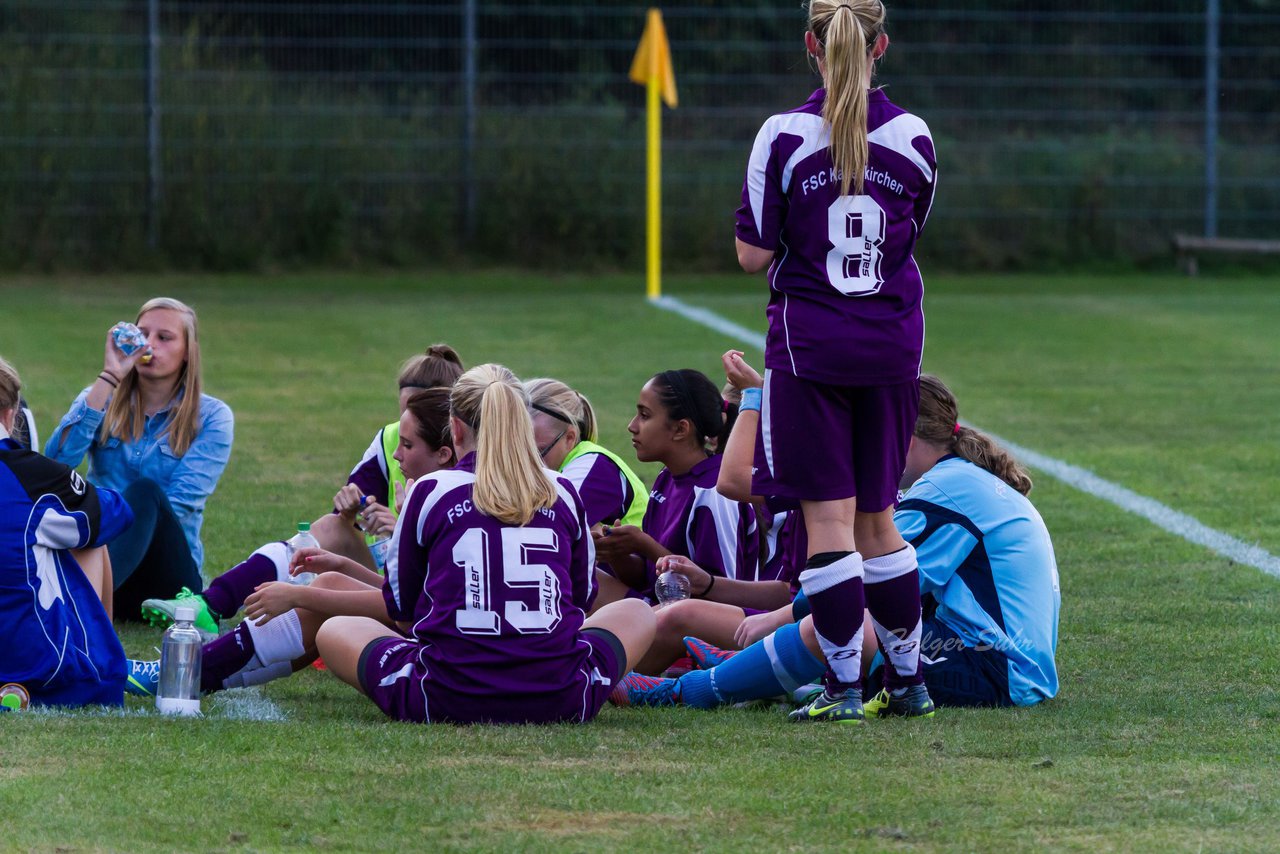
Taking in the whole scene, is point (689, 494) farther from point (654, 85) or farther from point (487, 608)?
point (654, 85)

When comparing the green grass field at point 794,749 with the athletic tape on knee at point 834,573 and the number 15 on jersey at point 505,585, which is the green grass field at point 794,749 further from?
the athletic tape on knee at point 834,573

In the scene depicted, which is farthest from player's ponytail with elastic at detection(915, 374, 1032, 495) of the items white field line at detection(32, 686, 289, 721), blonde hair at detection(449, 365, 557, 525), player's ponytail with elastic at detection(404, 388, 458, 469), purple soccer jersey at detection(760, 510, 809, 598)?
white field line at detection(32, 686, 289, 721)

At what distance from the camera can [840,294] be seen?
4.39m

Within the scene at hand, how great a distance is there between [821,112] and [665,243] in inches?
684

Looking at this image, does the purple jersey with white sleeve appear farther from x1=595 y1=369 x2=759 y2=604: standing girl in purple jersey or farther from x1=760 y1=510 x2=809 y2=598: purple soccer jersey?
x1=760 y1=510 x2=809 y2=598: purple soccer jersey

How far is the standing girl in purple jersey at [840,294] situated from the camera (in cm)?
436

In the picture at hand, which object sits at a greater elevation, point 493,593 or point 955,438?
point 955,438

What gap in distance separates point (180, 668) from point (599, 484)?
1543 mm

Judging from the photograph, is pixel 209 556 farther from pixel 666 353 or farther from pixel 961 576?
pixel 666 353

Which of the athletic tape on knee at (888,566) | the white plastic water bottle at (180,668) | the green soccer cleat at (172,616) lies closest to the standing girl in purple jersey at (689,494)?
the athletic tape on knee at (888,566)

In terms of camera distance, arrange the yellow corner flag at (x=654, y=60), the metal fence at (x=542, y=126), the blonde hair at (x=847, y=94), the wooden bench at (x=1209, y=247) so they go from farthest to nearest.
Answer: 1. the wooden bench at (x=1209, y=247)
2. the metal fence at (x=542, y=126)
3. the yellow corner flag at (x=654, y=60)
4. the blonde hair at (x=847, y=94)

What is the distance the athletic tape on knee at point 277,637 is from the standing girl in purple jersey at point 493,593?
47 cm

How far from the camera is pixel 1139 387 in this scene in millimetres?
12602

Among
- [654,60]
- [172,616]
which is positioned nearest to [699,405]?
[172,616]
